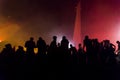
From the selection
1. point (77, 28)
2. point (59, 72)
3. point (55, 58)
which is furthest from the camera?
point (77, 28)

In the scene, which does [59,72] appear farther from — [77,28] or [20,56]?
[77,28]

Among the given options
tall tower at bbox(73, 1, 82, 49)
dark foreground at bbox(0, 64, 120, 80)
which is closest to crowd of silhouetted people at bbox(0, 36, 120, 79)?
dark foreground at bbox(0, 64, 120, 80)

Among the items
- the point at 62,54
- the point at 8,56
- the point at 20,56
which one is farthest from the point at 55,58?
the point at 8,56

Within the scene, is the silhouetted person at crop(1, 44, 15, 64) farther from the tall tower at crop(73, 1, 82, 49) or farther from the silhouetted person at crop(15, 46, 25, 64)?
the tall tower at crop(73, 1, 82, 49)

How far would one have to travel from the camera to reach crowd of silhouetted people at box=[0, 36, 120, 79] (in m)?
10.3

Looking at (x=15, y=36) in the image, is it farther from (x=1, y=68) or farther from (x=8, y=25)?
(x=1, y=68)

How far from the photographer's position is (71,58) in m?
10.7

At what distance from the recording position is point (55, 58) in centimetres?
1043

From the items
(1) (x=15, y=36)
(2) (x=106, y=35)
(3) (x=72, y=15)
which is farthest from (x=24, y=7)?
(2) (x=106, y=35)

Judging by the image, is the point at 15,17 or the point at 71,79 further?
the point at 15,17

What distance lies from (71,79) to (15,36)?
1771 cm

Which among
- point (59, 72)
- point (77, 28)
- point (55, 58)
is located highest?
point (77, 28)

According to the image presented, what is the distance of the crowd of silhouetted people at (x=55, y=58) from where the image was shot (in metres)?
10.3

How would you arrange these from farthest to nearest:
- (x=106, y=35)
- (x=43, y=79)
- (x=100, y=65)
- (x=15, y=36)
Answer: (x=15, y=36) < (x=106, y=35) < (x=100, y=65) < (x=43, y=79)
